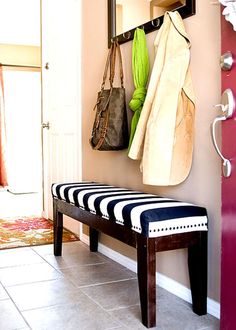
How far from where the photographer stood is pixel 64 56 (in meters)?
3.60

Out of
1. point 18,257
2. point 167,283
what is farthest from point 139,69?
point 18,257

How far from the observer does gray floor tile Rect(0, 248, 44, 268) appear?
9.01ft

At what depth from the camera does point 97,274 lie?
2.50m

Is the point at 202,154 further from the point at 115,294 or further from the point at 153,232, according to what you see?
the point at 115,294

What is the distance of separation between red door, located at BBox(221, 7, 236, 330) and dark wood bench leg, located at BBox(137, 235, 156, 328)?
318 millimetres

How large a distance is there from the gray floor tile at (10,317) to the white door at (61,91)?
4.99 ft

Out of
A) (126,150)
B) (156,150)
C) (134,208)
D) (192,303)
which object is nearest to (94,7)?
(126,150)

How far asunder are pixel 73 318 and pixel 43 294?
355mm

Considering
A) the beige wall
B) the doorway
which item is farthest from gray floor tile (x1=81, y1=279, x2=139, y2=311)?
the doorway

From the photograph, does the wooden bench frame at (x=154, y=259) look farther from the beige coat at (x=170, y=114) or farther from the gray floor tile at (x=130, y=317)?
the beige coat at (x=170, y=114)

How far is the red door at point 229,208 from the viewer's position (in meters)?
1.46

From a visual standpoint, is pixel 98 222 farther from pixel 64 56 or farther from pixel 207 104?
pixel 64 56

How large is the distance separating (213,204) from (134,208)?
37cm

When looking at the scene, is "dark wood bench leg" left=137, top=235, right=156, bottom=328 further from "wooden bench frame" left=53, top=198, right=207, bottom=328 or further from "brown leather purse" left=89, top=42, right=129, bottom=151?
"brown leather purse" left=89, top=42, right=129, bottom=151
